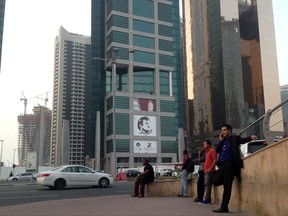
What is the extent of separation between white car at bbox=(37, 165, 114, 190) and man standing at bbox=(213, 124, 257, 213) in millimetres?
13489

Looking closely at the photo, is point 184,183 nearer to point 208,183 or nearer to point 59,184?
point 208,183

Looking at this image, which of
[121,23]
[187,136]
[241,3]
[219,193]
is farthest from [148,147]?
[219,193]

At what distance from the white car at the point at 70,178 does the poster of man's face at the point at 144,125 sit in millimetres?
72376

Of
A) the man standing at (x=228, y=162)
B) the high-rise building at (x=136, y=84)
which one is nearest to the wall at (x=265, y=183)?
the man standing at (x=228, y=162)

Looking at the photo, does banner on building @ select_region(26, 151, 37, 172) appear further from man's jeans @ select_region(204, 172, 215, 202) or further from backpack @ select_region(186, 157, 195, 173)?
man's jeans @ select_region(204, 172, 215, 202)

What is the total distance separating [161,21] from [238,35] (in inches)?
1448

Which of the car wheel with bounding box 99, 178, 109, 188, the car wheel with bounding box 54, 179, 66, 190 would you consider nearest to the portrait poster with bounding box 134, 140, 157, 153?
the car wheel with bounding box 99, 178, 109, 188

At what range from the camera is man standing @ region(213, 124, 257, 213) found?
7.93 metres

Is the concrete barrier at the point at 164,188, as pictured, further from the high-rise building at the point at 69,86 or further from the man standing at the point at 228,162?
the high-rise building at the point at 69,86

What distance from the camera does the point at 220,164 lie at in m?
8.32

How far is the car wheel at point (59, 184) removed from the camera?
65.5ft

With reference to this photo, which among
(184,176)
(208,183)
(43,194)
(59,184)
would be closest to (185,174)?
(184,176)

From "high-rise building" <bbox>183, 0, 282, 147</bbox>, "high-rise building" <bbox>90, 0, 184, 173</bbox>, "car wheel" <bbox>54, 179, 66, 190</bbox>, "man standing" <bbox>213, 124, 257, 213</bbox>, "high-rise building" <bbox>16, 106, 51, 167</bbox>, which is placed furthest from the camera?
"high-rise building" <bbox>183, 0, 282, 147</bbox>

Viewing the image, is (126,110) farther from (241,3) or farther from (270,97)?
(241,3)
